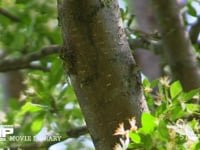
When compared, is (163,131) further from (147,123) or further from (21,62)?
(21,62)

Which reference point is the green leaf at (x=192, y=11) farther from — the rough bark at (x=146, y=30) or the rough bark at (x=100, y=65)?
the rough bark at (x=100, y=65)

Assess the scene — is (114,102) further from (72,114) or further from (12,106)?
(12,106)

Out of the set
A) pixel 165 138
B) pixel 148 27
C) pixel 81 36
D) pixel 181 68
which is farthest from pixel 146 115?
pixel 148 27

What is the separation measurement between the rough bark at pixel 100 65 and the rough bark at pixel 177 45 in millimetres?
643

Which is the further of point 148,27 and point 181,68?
point 148,27

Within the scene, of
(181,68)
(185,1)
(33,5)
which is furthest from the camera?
(185,1)

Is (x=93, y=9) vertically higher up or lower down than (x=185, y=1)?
lower down

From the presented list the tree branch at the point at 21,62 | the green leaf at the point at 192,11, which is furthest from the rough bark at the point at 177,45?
the tree branch at the point at 21,62

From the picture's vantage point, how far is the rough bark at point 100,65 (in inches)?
33.4

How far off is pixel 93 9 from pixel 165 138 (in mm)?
249

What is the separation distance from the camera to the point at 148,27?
86.5 inches

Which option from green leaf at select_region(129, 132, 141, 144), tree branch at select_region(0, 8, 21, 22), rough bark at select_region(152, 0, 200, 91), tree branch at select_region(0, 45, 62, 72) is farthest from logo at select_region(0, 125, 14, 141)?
green leaf at select_region(129, 132, 141, 144)

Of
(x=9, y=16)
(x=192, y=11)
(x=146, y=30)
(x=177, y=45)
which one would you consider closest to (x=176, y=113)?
(x=177, y=45)

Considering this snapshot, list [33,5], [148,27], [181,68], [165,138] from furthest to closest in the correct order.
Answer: [148,27], [33,5], [181,68], [165,138]
